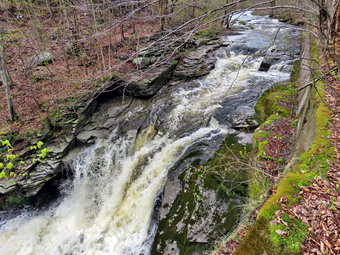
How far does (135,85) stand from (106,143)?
12.1 ft

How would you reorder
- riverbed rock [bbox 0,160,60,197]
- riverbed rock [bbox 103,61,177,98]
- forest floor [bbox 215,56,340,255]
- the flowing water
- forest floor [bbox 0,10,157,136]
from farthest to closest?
1. riverbed rock [bbox 103,61,177,98]
2. forest floor [bbox 0,10,157,136]
3. riverbed rock [bbox 0,160,60,197]
4. the flowing water
5. forest floor [bbox 215,56,340,255]

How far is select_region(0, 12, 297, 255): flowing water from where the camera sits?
6.50 m

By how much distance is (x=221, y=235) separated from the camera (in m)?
4.66

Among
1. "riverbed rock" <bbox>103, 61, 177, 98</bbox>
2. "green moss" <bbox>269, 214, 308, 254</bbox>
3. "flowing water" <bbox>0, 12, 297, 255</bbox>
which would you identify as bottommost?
"flowing water" <bbox>0, 12, 297, 255</bbox>

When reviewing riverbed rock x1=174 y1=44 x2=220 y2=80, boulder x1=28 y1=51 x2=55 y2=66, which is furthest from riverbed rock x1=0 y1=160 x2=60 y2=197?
riverbed rock x1=174 y1=44 x2=220 y2=80

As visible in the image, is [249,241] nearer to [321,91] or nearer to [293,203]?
[293,203]

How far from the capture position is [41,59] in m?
12.4

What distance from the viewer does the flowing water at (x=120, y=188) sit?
6496 mm

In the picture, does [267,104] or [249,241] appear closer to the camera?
[249,241]

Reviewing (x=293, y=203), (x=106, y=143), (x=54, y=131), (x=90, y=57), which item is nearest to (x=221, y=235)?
(x=293, y=203)

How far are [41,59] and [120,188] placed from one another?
10.1 m

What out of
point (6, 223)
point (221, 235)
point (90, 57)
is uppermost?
point (90, 57)

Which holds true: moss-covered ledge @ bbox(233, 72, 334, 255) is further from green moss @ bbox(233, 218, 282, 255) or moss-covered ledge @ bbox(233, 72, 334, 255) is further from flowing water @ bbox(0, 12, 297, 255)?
flowing water @ bbox(0, 12, 297, 255)

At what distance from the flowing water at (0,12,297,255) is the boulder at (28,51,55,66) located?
6697 mm
